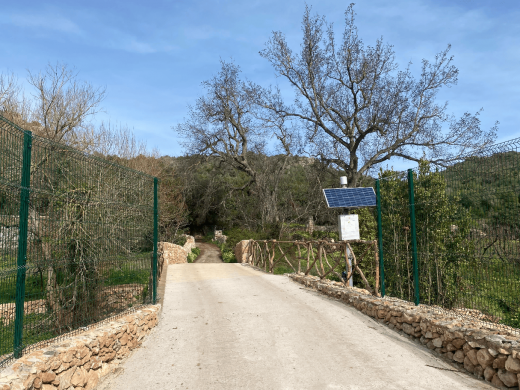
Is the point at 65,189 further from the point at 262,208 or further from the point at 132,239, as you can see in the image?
the point at 262,208

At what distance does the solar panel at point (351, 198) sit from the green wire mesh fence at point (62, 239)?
15.7 ft

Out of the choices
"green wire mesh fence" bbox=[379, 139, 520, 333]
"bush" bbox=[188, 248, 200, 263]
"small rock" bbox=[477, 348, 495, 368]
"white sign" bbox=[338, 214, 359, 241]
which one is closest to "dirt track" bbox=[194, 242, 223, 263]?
A: "bush" bbox=[188, 248, 200, 263]

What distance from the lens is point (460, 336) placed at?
4.65 metres

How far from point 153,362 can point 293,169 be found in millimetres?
31314

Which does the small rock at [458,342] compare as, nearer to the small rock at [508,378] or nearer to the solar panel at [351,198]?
the small rock at [508,378]

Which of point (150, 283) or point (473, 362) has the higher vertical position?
point (150, 283)

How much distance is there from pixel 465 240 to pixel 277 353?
3202 mm

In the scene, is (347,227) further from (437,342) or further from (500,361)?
(500,361)

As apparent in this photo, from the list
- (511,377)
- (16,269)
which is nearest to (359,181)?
Result: (511,377)

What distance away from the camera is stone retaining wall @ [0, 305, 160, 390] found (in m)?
3.23

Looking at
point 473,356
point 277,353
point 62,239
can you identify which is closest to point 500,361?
point 473,356

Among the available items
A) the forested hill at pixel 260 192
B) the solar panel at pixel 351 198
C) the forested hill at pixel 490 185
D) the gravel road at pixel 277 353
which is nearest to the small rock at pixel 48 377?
the gravel road at pixel 277 353

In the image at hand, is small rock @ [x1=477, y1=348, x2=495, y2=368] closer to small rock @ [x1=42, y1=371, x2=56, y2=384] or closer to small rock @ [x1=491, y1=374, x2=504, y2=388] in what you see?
small rock @ [x1=491, y1=374, x2=504, y2=388]

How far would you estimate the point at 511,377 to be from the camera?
12.7ft
